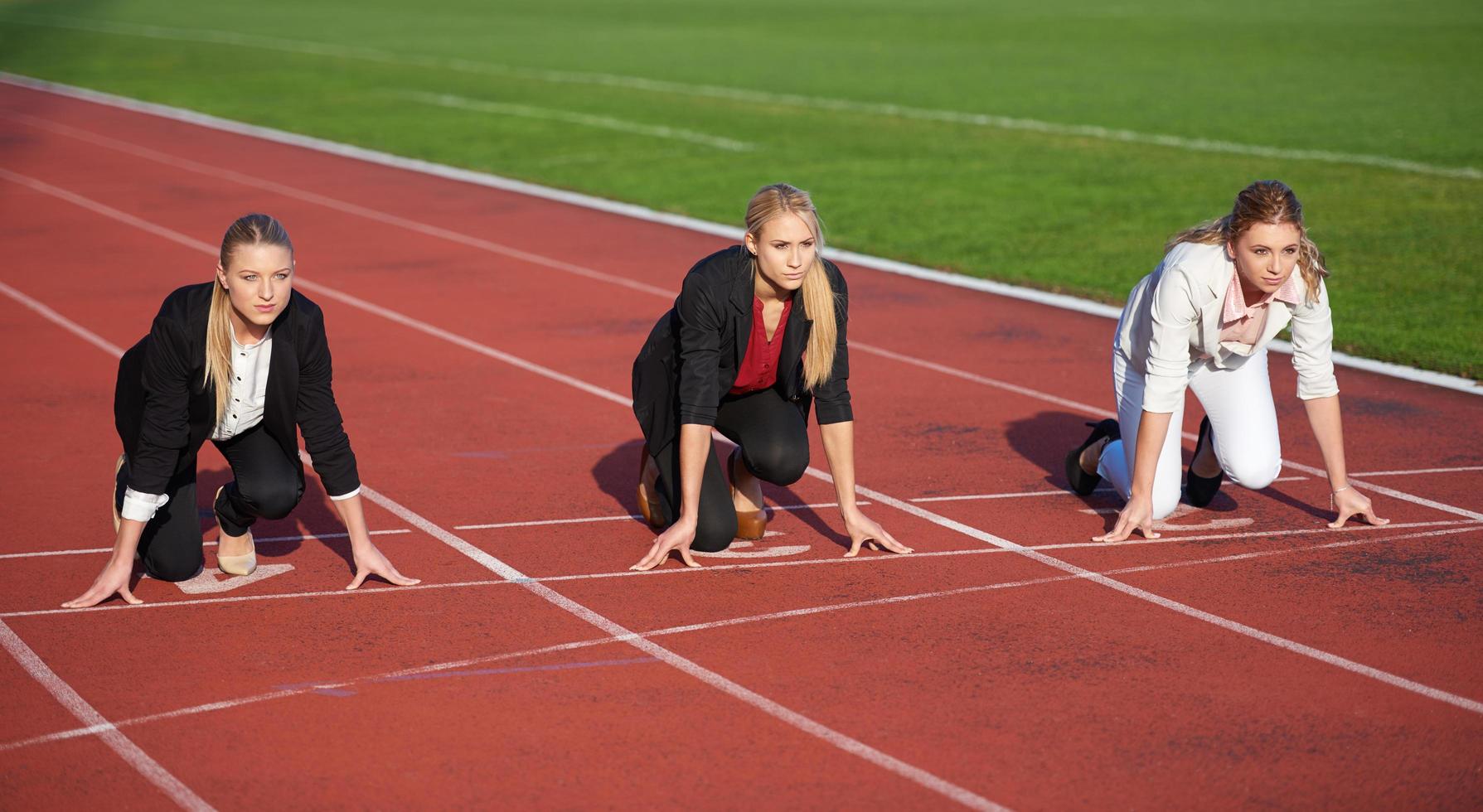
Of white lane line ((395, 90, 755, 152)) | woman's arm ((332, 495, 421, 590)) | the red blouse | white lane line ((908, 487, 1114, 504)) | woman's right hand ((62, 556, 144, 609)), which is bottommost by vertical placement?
woman's right hand ((62, 556, 144, 609))

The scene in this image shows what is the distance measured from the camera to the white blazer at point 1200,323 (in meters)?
6.18

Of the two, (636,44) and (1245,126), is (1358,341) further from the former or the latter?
(636,44)

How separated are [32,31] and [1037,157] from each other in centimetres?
3019

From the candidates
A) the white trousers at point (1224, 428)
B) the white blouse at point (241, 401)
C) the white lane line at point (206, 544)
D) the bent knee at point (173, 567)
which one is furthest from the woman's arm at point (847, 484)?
the bent knee at point (173, 567)

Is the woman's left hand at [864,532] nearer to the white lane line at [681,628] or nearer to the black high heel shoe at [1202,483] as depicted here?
the white lane line at [681,628]

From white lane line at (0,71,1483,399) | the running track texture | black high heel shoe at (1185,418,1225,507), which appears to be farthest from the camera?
white lane line at (0,71,1483,399)

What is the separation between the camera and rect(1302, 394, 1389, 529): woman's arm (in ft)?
20.6

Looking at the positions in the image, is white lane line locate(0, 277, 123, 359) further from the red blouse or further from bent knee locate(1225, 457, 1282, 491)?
bent knee locate(1225, 457, 1282, 491)

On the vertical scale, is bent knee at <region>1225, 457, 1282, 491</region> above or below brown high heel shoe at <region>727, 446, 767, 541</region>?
above

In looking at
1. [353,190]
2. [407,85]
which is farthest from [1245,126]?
[407,85]

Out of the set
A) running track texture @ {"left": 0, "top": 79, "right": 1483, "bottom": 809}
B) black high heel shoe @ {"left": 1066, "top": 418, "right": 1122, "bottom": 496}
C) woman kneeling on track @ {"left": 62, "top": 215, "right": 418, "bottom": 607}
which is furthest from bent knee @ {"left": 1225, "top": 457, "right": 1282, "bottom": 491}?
woman kneeling on track @ {"left": 62, "top": 215, "right": 418, "bottom": 607}

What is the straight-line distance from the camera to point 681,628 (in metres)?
5.41

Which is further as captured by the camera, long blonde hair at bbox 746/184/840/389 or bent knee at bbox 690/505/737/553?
bent knee at bbox 690/505/737/553

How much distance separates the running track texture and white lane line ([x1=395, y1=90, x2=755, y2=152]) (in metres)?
11.8
